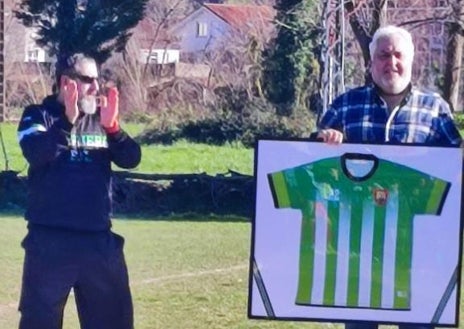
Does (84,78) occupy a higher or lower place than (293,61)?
lower

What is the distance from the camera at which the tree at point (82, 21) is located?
2056cm

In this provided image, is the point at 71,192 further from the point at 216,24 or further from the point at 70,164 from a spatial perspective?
the point at 216,24

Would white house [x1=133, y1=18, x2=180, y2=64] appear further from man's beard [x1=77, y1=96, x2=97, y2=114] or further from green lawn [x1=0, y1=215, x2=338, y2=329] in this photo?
man's beard [x1=77, y1=96, x2=97, y2=114]

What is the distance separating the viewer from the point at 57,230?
600 centimetres

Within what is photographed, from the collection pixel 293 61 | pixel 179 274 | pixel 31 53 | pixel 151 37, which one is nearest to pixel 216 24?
pixel 151 37

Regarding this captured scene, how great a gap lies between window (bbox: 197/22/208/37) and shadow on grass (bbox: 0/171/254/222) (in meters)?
32.8

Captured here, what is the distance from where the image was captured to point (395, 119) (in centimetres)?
592

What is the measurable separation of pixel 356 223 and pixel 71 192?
1374 mm

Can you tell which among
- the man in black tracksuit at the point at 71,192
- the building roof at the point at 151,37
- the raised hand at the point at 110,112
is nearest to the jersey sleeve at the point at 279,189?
the man in black tracksuit at the point at 71,192

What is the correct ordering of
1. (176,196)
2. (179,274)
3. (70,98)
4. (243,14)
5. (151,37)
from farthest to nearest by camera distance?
1. (243,14)
2. (151,37)
3. (176,196)
4. (179,274)
5. (70,98)

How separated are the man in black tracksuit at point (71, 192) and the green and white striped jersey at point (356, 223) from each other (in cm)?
83

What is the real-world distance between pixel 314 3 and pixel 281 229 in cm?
2242

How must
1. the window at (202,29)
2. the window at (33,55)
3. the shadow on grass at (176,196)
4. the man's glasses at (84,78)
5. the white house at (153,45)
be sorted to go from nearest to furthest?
the man's glasses at (84,78), the shadow on grass at (176,196), the window at (33,55), the white house at (153,45), the window at (202,29)

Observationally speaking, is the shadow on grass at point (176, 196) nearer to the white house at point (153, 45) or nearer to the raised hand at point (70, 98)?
the raised hand at point (70, 98)
